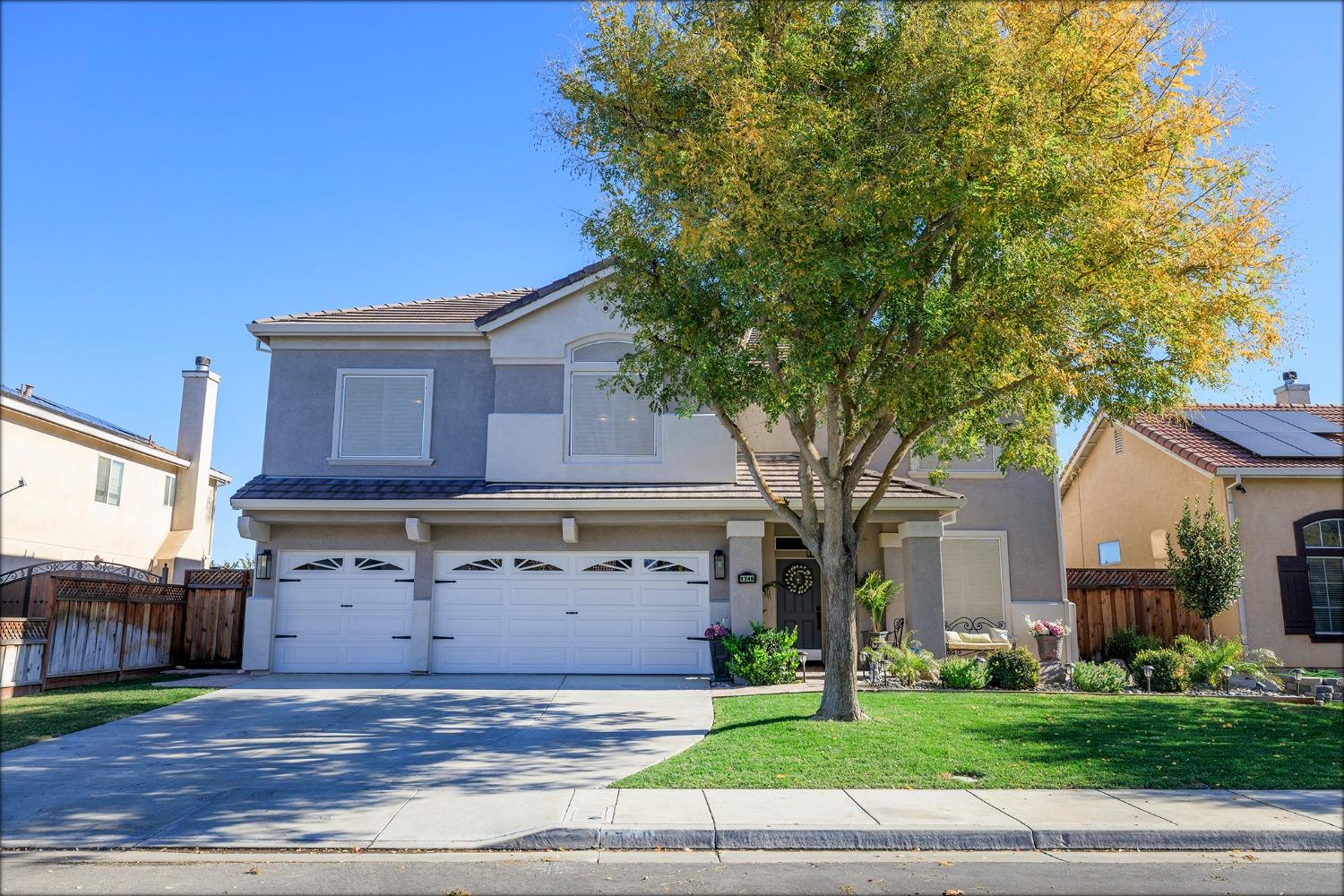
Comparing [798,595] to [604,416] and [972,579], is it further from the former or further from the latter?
[604,416]

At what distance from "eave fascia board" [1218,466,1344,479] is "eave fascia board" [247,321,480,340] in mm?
14909

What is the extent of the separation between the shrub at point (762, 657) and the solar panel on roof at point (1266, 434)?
9130mm

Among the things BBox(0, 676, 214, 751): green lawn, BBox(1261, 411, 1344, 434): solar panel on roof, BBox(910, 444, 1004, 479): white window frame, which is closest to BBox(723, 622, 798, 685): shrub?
BBox(910, 444, 1004, 479): white window frame

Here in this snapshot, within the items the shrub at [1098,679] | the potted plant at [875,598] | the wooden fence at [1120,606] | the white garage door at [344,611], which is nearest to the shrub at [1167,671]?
the shrub at [1098,679]

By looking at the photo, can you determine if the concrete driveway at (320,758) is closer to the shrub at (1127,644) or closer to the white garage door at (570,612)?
the white garage door at (570,612)

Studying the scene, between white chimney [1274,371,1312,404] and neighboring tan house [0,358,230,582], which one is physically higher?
white chimney [1274,371,1312,404]

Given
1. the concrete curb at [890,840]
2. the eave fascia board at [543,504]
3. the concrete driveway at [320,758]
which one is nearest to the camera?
the concrete curb at [890,840]

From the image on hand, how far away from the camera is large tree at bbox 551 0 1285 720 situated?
10.6 m

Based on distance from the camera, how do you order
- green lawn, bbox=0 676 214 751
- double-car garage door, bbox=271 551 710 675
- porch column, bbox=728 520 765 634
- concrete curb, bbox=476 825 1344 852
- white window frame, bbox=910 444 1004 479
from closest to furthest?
concrete curb, bbox=476 825 1344 852 → green lawn, bbox=0 676 214 751 → porch column, bbox=728 520 765 634 → double-car garage door, bbox=271 551 710 675 → white window frame, bbox=910 444 1004 479

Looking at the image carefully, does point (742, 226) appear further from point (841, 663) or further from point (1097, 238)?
point (841, 663)

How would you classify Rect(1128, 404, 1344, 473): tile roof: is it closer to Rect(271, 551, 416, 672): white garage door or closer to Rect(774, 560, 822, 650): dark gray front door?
Rect(774, 560, 822, 650): dark gray front door

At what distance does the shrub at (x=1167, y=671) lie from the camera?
1419 cm

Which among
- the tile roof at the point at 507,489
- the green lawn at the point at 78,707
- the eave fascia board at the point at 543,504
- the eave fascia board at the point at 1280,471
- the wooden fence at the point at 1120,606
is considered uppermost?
the eave fascia board at the point at 1280,471

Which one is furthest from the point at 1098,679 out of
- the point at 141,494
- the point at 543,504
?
the point at 141,494
